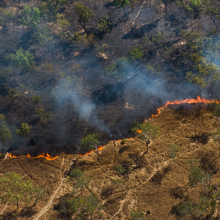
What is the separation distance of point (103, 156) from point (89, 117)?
394 inches

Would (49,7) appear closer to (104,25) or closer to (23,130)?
(104,25)

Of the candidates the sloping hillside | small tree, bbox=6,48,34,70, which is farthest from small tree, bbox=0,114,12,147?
small tree, bbox=6,48,34,70

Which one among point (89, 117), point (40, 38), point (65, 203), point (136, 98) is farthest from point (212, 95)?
point (40, 38)

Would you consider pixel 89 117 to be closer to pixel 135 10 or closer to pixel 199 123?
pixel 199 123

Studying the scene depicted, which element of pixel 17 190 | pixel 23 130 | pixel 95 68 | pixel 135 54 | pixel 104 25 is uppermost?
pixel 104 25

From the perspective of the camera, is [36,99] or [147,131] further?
[36,99]

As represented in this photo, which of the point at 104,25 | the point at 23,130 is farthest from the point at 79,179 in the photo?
the point at 104,25

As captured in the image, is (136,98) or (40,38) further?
(40,38)

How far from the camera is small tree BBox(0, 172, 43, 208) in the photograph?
189ft

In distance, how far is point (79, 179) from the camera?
60.1m

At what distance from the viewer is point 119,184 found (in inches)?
2394

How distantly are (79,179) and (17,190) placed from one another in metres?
11.0

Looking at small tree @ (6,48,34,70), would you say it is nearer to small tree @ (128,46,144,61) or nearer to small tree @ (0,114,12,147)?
small tree @ (0,114,12,147)

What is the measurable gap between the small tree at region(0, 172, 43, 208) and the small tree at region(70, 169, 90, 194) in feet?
20.6
